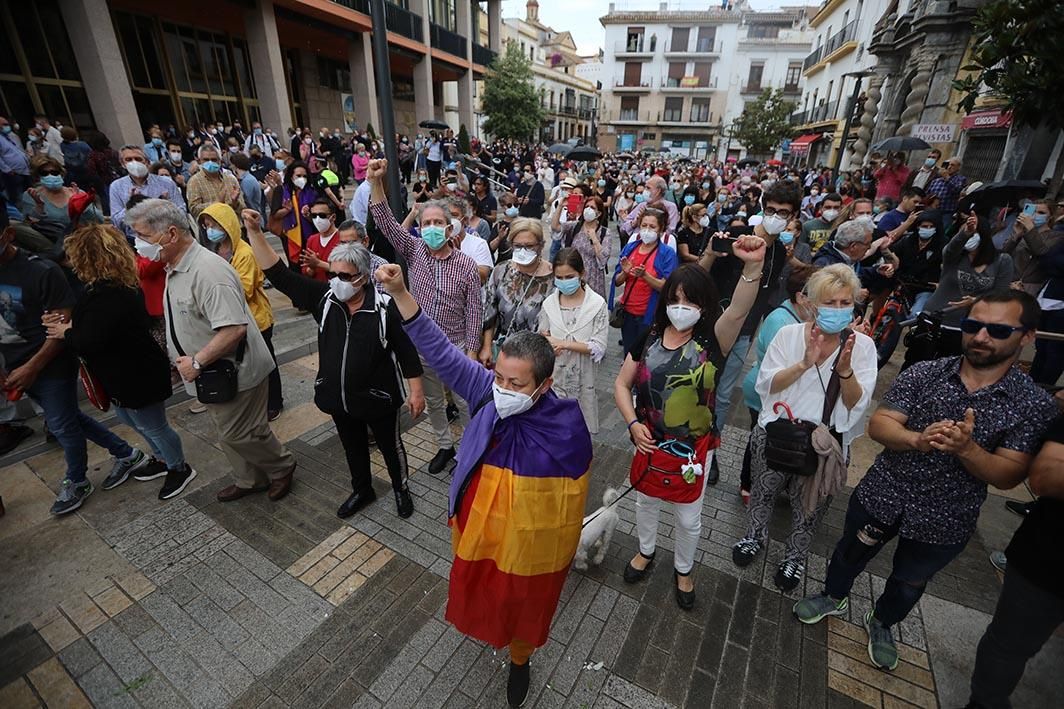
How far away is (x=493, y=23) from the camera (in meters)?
30.6

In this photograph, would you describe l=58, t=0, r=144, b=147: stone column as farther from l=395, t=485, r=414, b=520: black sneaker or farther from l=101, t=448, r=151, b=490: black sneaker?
l=395, t=485, r=414, b=520: black sneaker

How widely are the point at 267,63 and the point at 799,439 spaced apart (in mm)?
19137

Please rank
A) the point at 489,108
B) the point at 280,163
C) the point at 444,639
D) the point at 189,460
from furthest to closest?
the point at 489,108 < the point at 280,163 < the point at 189,460 < the point at 444,639

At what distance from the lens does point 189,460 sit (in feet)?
13.6

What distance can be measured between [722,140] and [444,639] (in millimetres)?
61068

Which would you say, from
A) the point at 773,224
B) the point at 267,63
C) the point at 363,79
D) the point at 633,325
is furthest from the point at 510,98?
the point at 773,224

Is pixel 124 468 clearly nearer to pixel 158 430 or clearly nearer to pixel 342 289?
pixel 158 430

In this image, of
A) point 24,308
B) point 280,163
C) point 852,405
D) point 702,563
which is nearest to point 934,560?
point 852,405

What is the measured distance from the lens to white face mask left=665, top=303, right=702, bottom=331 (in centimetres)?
250

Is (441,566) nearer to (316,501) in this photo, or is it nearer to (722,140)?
(316,501)

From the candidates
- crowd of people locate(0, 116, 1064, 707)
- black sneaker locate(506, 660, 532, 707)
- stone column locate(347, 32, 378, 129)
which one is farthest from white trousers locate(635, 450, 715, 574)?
stone column locate(347, 32, 378, 129)

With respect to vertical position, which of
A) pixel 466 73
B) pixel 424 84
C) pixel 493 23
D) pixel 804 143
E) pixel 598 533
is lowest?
pixel 598 533

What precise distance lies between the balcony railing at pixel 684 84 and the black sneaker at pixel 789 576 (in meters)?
62.5

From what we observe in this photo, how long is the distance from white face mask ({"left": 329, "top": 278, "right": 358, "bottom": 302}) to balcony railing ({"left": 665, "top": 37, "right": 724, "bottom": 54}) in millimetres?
63924
